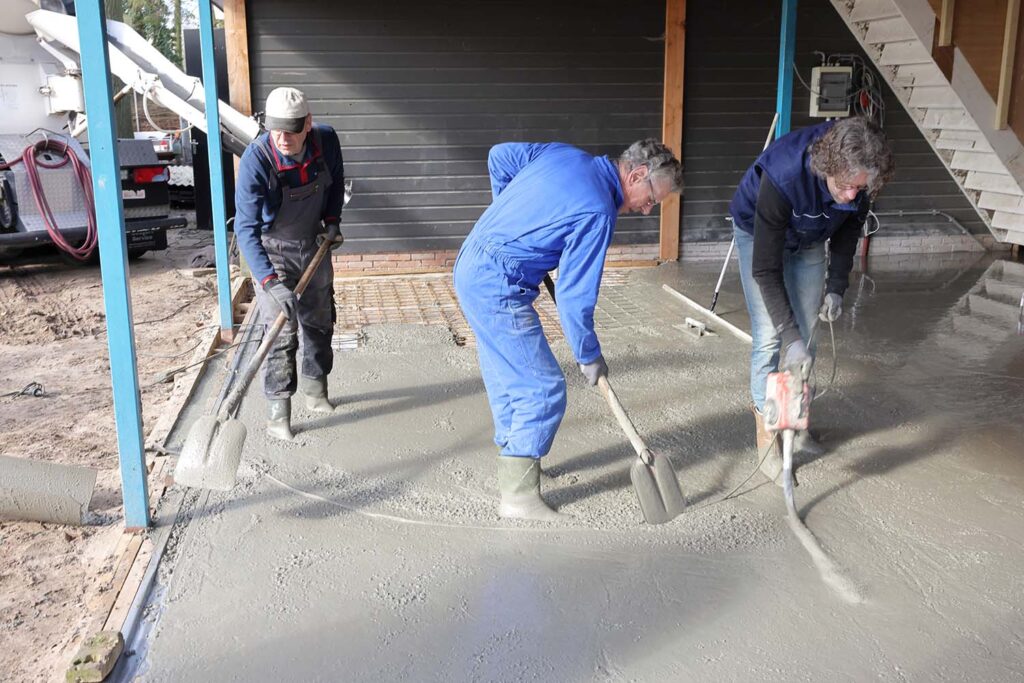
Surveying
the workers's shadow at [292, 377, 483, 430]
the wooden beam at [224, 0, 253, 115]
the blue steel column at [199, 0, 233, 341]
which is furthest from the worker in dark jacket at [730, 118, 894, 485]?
the wooden beam at [224, 0, 253, 115]

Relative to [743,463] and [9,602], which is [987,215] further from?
[9,602]

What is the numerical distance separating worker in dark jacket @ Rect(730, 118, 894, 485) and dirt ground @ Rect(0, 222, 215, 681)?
2.68 metres

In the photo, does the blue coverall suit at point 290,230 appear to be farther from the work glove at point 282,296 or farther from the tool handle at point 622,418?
the tool handle at point 622,418

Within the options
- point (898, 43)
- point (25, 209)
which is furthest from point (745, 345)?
point (25, 209)

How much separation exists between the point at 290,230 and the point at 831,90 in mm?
6414

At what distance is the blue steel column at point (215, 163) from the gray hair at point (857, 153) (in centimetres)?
394

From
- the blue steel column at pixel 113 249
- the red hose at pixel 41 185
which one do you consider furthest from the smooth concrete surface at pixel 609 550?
the red hose at pixel 41 185

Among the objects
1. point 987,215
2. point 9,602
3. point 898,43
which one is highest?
point 898,43

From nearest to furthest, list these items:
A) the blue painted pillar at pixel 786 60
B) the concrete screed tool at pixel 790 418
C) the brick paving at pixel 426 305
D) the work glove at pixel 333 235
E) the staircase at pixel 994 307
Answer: the concrete screed tool at pixel 790 418
the work glove at pixel 333 235
the blue painted pillar at pixel 786 60
the staircase at pixel 994 307
the brick paving at pixel 426 305

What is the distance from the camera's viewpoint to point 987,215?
29.5ft

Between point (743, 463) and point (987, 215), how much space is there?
6.51 meters

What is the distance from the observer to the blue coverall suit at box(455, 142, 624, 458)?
301cm

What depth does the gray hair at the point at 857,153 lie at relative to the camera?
3107 millimetres

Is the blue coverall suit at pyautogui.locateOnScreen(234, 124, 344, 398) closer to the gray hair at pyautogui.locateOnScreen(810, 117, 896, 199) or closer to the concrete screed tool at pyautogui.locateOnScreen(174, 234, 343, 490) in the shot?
the concrete screed tool at pyautogui.locateOnScreen(174, 234, 343, 490)
